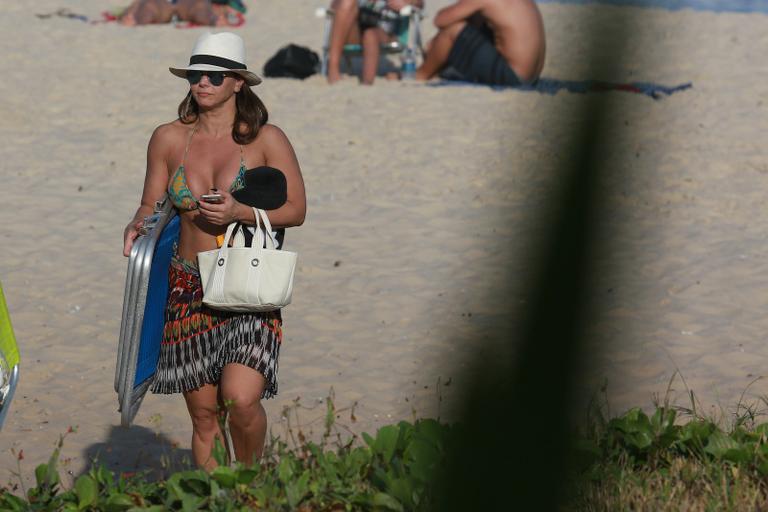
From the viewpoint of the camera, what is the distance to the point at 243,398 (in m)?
3.33

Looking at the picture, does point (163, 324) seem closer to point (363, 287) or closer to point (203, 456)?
point (203, 456)

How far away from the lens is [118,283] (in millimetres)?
6820

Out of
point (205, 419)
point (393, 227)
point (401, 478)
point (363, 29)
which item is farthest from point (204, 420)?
point (363, 29)

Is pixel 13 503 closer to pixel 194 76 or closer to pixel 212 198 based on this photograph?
pixel 212 198

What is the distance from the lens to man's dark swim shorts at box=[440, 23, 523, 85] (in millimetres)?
12055

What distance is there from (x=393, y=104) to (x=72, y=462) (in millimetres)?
7538

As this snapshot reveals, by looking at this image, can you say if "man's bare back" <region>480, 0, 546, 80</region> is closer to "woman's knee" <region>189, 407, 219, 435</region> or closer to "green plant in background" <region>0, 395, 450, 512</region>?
"woman's knee" <region>189, 407, 219, 435</region>

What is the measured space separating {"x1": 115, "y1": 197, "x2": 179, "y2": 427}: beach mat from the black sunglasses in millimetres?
360

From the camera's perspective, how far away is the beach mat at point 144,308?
3.30 meters

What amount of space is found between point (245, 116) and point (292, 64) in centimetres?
924

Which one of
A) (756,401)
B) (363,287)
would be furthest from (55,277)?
(756,401)

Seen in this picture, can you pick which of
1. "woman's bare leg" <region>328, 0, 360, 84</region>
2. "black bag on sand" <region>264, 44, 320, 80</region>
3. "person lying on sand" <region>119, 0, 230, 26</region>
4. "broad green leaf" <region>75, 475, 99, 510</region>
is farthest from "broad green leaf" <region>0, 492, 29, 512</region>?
"person lying on sand" <region>119, 0, 230, 26</region>

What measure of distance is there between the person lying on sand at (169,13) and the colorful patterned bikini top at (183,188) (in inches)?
522

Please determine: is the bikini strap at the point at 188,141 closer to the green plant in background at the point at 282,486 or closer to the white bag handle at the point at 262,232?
the white bag handle at the point at 262,232
